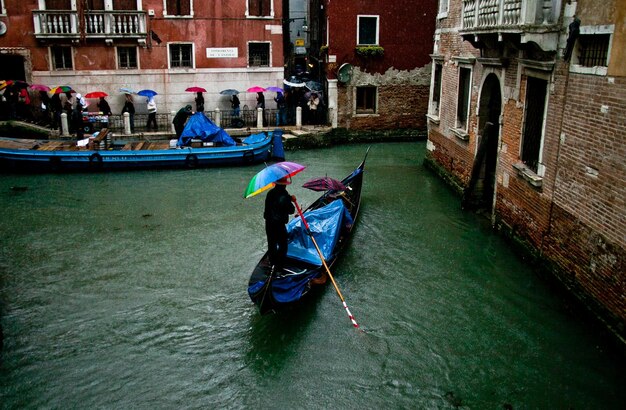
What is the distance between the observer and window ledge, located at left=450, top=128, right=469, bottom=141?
38.4 ft

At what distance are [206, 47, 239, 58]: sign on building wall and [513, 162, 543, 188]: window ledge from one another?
12226 millimetres

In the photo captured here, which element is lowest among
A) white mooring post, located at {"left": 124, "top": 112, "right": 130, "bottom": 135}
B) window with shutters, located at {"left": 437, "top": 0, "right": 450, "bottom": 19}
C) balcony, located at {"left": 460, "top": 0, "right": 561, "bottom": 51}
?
white mooring post, located at {"left": 124, "top": 112, "right": 130, "bottom": 135}

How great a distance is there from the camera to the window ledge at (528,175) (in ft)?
26.8

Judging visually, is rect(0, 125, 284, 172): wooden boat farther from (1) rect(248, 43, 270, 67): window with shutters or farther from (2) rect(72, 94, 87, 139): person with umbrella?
(1) rect(248, 43, 270, 67): window with shutters

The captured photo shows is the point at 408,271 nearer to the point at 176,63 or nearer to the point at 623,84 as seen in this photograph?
the point at 623,84

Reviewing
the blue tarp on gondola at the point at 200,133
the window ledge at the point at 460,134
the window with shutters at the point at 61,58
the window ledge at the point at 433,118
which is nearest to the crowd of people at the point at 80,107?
the window with shutters at the point at 61,58

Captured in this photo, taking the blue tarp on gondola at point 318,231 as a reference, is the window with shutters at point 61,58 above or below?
above

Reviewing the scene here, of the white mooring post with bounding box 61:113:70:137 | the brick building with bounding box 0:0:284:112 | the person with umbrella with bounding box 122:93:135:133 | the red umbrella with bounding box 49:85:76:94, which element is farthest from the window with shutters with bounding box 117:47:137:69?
the white mooring post with bounding box 61:113:70:137

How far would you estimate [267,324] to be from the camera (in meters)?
7.07

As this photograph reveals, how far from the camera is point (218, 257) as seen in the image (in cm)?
Answer: 916

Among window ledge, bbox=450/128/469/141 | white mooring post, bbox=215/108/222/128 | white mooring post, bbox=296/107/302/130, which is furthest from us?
white mooring post, bbox=296/107/302/130

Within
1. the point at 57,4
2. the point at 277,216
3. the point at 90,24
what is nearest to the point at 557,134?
the point at 277,216

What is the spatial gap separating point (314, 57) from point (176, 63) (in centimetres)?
559

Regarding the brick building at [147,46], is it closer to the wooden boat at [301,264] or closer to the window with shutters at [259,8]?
the window with shutters at [259,8]
